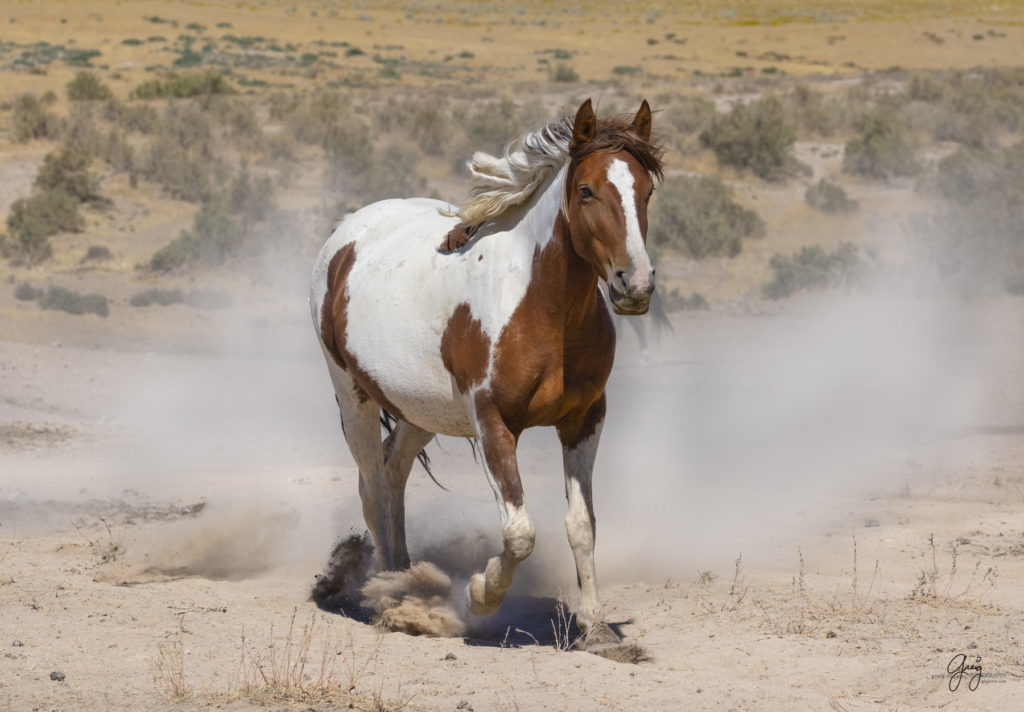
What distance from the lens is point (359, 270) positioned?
6340mm

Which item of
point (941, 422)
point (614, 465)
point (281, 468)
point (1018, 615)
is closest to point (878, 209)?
point (941, 422)

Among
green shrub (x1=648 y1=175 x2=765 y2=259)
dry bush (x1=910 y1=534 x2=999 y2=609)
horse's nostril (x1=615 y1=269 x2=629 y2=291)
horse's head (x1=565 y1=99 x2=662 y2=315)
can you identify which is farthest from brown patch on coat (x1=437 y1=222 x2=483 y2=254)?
green shrub (x1=648 y1=175 x2=765 y2=259)

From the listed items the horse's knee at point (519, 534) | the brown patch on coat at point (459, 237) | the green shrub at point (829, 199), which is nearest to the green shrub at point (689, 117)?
the green shrub at point (829, 199)

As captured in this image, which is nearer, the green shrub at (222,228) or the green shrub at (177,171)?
the green shrub at (222,228)

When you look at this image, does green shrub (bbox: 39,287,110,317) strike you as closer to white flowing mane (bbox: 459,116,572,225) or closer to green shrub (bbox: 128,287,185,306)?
green shrub (bbox: 128,287,185,306)

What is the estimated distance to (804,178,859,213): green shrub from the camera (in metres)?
21.8

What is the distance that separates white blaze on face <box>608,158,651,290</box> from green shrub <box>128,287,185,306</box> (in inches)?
494

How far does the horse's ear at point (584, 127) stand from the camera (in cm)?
489

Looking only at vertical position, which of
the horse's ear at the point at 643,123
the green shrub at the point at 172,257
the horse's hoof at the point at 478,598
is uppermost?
the horse's ear at the point at 643,123

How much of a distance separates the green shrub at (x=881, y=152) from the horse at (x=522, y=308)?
19.3 m

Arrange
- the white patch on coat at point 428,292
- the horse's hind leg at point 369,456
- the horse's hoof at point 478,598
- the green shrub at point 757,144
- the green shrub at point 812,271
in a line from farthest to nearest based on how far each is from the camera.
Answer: the green shrub at point 757,144, the green shrub at point 812,271, the horse's hind leg at point 369,456, the horse's hoof at point 478,598, the white patch on coat at point 428,292

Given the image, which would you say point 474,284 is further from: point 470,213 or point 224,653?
point 224,653

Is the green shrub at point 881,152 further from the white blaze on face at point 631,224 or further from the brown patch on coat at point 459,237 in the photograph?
the white blaze on face at point 631,224

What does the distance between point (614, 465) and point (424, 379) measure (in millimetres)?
4220
